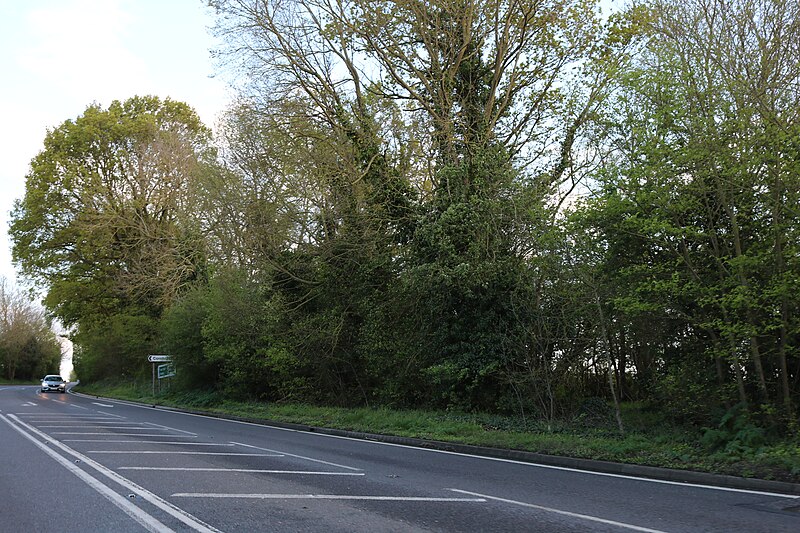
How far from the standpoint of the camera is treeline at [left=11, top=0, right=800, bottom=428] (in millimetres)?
11453

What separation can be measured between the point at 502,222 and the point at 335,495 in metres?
10.8

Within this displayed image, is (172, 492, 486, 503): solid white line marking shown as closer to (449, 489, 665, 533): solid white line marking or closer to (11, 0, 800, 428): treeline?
(449, 489, 665, 533): solid white line marking

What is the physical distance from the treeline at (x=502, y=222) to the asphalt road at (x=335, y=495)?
419 centimetres

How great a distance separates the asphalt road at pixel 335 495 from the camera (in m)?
6.55

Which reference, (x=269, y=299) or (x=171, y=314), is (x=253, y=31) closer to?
(x=269, y=299)

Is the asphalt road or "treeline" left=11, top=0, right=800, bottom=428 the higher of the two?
"treeline" left=11, top=0, right=800, bottom=428

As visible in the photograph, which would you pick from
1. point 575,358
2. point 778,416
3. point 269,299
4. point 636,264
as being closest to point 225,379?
point 269,299

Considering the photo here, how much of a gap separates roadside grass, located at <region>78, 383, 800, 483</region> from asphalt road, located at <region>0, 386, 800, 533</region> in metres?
0.84

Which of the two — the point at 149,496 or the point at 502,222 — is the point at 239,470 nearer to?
the point at 149,496

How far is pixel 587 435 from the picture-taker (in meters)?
13.2

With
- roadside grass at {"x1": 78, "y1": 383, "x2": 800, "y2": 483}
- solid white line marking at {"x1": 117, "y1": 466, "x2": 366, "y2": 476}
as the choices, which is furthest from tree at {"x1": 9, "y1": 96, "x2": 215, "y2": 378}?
solid white line marking at {"x1": 117, "y1": 466, "x2": 366, "y2": 476}

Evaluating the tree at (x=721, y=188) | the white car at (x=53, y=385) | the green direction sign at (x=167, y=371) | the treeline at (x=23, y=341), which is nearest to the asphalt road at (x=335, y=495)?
the tree at (x=721, y=188)

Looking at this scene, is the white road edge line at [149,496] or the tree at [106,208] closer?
the white road edge line at [149,496]

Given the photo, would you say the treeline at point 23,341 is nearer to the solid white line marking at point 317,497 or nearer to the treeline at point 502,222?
the treeline at point 502,222
